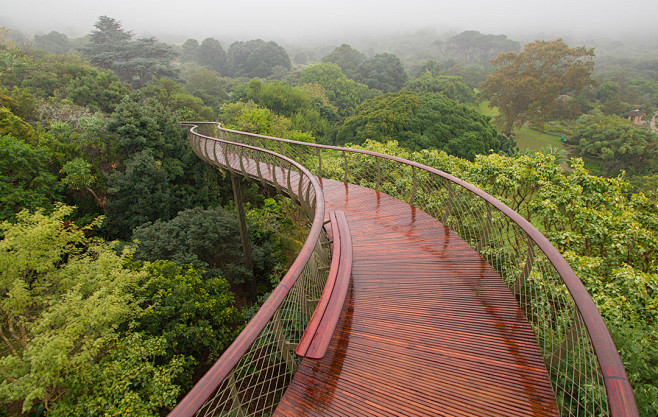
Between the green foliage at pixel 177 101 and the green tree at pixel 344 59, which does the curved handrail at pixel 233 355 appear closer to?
the green foliage at pixel 177 101

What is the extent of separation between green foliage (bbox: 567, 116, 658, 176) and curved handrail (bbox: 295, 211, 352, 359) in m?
31.3

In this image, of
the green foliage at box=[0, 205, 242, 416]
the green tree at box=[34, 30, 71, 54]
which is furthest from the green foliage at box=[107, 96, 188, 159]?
the green tree at box=[34, 30, 71, 54]

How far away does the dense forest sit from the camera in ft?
19.1

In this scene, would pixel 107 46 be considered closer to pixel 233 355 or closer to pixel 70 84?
pixel 70 84

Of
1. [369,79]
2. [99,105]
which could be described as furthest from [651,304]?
[369,79]

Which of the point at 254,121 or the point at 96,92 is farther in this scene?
the point at 254,121

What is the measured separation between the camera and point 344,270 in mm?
2920

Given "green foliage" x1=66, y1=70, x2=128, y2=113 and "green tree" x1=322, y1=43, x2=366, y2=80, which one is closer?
"green foliage" x1=66, y1=70, x2=128, y2=113

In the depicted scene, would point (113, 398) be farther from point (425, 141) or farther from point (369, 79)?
point (369, 79)

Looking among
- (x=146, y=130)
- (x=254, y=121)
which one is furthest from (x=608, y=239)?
(x=254, y=121)

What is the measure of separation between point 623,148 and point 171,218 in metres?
32.4

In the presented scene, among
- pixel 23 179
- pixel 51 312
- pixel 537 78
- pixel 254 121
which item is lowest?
pixel 51 312

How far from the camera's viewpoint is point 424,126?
23391mm

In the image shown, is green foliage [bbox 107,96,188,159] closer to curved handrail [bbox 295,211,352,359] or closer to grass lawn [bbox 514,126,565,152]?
curved handrail [bbox 295,211,352,359]
